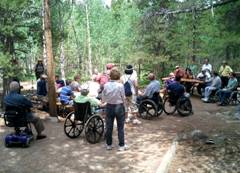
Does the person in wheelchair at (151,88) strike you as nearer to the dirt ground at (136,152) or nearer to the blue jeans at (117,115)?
the dirt ground at (136,152)

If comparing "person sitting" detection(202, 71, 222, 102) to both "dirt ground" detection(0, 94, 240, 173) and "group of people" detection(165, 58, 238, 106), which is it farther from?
"dirt ground" detection(0, 94, 240, 173)

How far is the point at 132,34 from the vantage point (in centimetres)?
3097

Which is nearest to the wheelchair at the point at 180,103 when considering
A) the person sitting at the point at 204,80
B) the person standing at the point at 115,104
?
the person sitting at the point at 204,80

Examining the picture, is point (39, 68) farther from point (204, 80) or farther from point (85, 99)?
point (85, 99)

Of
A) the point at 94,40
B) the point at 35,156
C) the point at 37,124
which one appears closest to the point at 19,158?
the point at 35,156

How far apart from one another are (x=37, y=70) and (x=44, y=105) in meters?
3.95

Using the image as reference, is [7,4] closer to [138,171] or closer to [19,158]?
[19,158]

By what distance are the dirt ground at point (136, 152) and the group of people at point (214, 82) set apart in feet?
13.3

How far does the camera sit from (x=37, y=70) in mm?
16359

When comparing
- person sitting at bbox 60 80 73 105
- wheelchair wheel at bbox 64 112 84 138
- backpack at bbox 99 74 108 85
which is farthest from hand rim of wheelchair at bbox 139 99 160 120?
wheelchair wheel at bbox 64 112 84 138

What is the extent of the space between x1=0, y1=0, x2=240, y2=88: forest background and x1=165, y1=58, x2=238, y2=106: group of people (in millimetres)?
2158

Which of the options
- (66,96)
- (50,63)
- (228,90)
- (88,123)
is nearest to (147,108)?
(66,96)

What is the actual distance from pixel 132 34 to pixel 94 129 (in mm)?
22498

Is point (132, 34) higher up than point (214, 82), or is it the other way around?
point (132, 34)
